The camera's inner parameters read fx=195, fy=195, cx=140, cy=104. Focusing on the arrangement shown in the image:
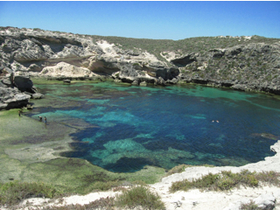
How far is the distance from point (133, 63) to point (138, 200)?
5882 cm

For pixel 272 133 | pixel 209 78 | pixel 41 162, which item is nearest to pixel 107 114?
pixel 41 162

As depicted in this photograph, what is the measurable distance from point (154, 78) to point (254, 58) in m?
32.6

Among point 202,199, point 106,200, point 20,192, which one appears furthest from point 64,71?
point 202,199

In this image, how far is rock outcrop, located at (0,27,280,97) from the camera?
5709 centimetres

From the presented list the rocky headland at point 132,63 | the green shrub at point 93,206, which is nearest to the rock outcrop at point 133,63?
the rocky headland at point 132,63

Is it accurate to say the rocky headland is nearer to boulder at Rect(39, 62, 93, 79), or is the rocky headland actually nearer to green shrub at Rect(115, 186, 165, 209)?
boulder at Rect(39, 62, 93, 79)

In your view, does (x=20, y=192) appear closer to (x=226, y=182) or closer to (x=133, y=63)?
(x=226, y=182)

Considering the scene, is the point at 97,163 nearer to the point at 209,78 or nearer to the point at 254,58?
the point at 209,78

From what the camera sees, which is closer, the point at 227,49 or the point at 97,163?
the point at 97,163

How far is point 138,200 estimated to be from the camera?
28.0 feet

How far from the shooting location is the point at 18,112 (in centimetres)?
2806

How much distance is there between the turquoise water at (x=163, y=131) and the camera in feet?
57.2

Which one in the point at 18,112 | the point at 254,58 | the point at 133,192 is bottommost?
the point at 18,112

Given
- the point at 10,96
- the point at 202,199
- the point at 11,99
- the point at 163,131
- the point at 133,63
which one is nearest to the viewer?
the point at 202,199
